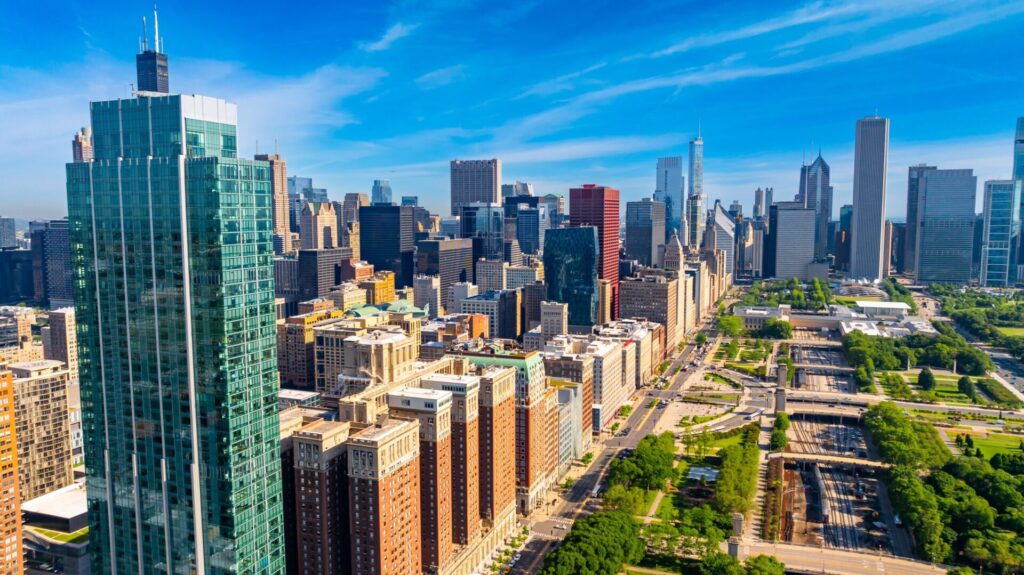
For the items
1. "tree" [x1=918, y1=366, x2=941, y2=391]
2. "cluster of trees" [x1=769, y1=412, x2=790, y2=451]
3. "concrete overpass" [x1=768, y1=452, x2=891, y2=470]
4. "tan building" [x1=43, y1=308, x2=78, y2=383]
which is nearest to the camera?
"concrete overpass" [x1=768, y1=452, x2=891, y2=470]

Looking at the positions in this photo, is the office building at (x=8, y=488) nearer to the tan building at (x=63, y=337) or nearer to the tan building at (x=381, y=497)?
the tan building at (x=381, y=497)

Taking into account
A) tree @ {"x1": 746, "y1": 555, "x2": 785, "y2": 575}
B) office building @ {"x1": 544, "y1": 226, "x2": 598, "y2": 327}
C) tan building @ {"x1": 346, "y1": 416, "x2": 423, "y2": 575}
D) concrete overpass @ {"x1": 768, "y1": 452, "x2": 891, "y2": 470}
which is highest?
office building @ {"x1": 544, "y1": 226, "x2": 598, "y2": 327}

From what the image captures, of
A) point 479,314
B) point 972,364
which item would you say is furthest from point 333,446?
point 972,364

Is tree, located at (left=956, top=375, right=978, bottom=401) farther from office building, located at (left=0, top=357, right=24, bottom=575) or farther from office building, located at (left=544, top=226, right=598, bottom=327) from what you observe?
office building, located at (left=0, top=357, right=24, bottom=575)

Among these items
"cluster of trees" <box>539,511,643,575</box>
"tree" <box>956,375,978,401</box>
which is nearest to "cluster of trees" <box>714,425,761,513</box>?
"cluster of trees" <box>539,511,643,575</box>

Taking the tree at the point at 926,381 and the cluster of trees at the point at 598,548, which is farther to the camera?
the tree at the point at 926,381

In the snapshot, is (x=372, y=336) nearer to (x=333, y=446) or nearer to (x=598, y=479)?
(x=333, y=446)

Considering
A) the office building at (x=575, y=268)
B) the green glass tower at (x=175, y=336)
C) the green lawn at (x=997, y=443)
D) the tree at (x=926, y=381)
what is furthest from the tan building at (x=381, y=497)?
the tree at (x=926, y=381)
